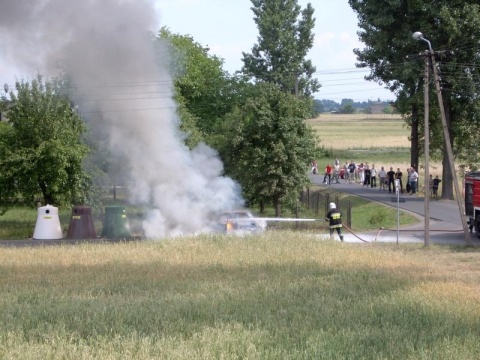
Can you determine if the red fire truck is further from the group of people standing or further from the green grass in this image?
the green grass

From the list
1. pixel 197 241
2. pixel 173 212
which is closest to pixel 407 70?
pixel 173 212

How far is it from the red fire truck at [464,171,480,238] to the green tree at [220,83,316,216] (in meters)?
8.33

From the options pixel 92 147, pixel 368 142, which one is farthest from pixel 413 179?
pixel 368 142

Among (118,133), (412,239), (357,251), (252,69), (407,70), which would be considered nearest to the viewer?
(357,251)

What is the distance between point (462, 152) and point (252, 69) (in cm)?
2382

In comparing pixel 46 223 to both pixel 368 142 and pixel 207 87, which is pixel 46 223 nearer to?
pixel 207 87

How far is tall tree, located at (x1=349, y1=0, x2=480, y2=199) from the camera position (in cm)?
4412

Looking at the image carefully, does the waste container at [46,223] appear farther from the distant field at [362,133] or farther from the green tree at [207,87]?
the distant field at [362,133]

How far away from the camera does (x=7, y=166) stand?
37562 millimetres

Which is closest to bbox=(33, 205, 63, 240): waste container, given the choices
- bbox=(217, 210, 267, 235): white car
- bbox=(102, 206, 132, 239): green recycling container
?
bbox=(102, 206, 132, 239): green recycling container

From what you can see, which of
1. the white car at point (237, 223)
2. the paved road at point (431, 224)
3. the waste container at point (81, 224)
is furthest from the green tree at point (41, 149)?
the paved road at point (431, 224)

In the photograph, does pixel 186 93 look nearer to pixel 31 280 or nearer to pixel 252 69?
pixel 252 69

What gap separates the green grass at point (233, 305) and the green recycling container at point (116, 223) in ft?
29.3

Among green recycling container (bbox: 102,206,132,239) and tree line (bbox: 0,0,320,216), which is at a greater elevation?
tree line (bbox: 0,0,320,216)
